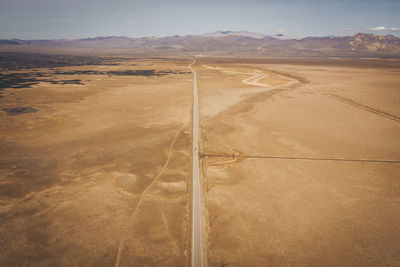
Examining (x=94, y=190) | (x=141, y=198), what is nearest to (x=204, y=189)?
(x=141, y=198)

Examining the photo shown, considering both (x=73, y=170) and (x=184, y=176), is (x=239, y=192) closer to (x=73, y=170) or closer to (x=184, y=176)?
(x=184, y=176)

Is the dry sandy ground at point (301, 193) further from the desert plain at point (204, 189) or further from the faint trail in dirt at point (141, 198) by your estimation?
the faint trail in dirt at point (141, 198)

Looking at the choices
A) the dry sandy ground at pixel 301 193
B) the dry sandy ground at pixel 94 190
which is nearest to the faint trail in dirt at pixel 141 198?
the dry sandy ground at pixel 94 190

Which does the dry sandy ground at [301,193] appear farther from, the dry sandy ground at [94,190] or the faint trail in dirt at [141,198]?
the faint trail in dirt at [141,198]

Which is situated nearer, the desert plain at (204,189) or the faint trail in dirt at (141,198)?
the faint trail in dirt at (141,198)

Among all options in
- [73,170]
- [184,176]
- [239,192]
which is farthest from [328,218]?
[73,170]
